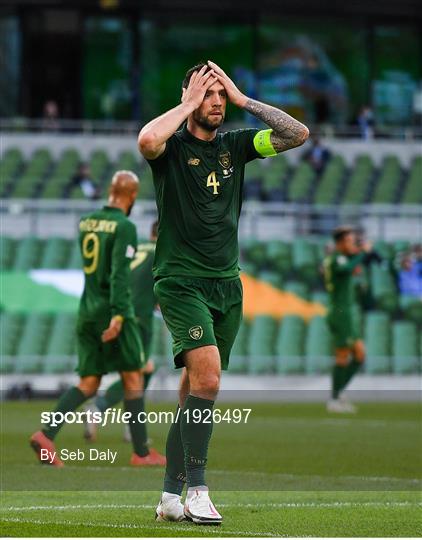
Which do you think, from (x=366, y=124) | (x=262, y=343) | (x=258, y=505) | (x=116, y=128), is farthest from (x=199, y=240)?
(x=366, y=124)

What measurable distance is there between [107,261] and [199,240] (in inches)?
166

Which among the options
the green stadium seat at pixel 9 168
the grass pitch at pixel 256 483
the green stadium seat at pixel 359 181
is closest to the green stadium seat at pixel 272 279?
the green stadium seat at pixel 359 181

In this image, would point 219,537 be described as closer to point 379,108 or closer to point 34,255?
point 34,255

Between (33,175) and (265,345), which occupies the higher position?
(33,175)

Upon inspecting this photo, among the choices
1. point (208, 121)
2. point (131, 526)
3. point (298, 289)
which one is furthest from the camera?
point (298, 289)

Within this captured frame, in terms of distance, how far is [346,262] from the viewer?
19812 mm

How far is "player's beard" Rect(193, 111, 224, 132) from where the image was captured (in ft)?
27.7

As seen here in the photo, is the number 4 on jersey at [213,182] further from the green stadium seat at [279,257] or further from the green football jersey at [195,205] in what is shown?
the green stadium seat at [279,257]

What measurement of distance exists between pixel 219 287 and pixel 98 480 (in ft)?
10.8

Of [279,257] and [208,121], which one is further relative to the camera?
[279,257]

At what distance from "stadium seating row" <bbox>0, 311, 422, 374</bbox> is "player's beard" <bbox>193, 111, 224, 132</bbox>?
49.7 ft

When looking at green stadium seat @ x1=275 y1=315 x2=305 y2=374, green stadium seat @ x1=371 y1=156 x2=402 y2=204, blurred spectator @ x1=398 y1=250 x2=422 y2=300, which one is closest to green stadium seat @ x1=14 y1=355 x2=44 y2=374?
green stadium seat @ x1=275 y1=315 x2=305 y2=374

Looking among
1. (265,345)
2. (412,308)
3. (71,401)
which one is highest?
(71,401)

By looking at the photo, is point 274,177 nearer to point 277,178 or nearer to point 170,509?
point 277,178
